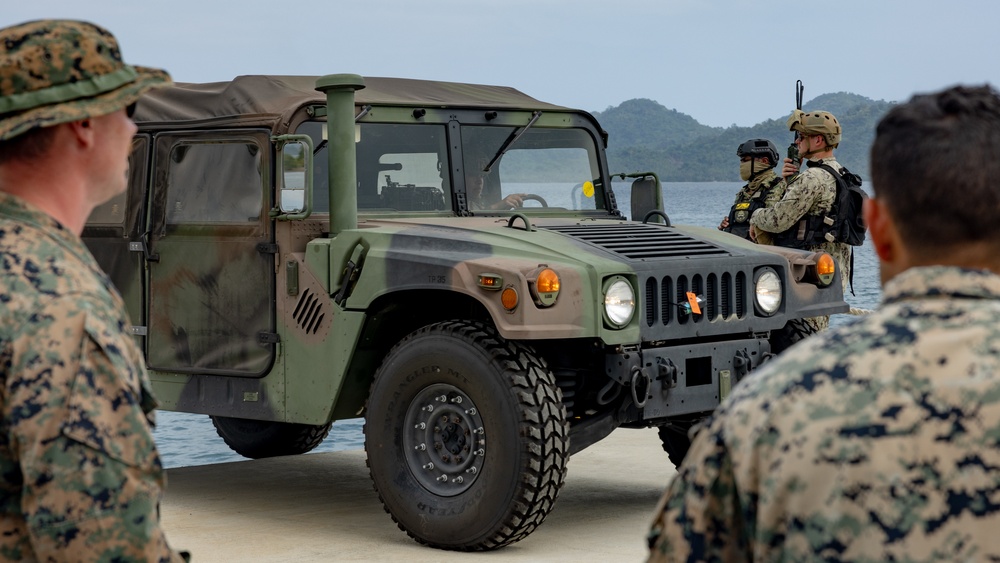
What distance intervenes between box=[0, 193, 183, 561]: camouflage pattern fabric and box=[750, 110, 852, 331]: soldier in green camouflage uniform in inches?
257

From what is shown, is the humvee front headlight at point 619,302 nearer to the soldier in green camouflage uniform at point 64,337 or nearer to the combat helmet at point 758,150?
the combat helmet at point 758,150

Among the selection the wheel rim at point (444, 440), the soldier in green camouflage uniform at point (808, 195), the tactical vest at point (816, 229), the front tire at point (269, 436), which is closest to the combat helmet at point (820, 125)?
the soldier in green camouflage uniform at point (808, 195)

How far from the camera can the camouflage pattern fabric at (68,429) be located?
6.34ft


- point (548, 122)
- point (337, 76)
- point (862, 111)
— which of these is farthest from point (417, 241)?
point (862, 111)

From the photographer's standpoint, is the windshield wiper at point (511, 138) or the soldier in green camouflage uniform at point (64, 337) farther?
the windshield wiper at point (511, 138)

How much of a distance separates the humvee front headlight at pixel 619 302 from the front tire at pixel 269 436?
132 inches

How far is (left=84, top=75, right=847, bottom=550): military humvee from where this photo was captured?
5773 millimetres

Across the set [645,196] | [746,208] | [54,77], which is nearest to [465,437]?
[645,196]

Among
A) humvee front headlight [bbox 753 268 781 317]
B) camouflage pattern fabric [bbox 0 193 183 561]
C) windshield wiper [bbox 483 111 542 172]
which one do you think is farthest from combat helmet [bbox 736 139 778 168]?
camouflage pattern fabric [bbox 0 193 183 561]

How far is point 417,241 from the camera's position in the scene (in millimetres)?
6156

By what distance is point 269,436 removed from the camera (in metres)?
8.84

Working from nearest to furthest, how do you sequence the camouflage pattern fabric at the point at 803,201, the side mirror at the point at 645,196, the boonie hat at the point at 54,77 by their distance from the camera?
the boonie hat at the point at 54,77 → the side mirror at the point at 645,196 → the camouflage pattern fabric at the point at 803,201

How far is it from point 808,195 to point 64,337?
6741mm

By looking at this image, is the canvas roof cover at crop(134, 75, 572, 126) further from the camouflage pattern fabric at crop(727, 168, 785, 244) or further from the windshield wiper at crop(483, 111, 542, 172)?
the camouflage pattern fabric at crop(727, 168, 785, 244)
